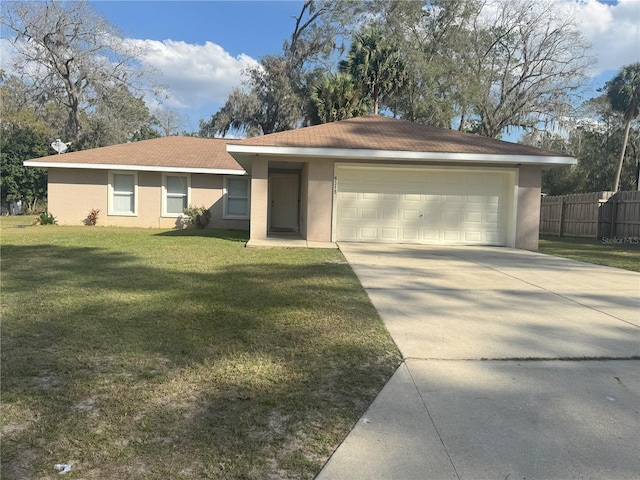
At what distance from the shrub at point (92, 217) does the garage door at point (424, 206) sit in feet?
35.8

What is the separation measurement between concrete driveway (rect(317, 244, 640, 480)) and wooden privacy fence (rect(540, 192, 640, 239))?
14.7 m

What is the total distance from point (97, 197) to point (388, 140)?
12.5 meters

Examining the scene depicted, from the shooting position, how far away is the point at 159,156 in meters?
19.3

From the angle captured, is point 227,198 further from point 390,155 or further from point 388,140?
point 390,155

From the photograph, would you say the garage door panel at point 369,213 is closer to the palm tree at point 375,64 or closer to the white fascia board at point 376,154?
the white fascia board at point 376,154

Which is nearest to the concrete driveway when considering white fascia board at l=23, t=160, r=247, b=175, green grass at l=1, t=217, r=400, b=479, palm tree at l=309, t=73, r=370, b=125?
green grass at l=1, t=217, r=400, b=479

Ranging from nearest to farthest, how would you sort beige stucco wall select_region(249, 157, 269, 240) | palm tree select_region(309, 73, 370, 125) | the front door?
1. beige stucco wall select_region(249, 157, 269, 240)
2. the front door
3. palm tree select_region(309, 73, 370, 125)

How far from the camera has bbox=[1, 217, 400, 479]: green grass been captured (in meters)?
2.53

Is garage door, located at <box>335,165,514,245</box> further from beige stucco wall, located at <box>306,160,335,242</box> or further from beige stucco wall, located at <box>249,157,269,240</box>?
beige stucco wall, located at <box>249,157,269,240</box>

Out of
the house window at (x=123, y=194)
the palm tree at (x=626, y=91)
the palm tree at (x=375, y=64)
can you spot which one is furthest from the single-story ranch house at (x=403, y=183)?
the palm tree at (x=626, y=91)

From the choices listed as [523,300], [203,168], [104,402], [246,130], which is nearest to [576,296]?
[523,300]

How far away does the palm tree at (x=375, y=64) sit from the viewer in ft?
76.8

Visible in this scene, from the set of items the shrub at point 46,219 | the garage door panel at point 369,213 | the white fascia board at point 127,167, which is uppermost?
the white fascia board at point 127,167

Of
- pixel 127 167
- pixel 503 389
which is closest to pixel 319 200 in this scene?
pixel 127 167
